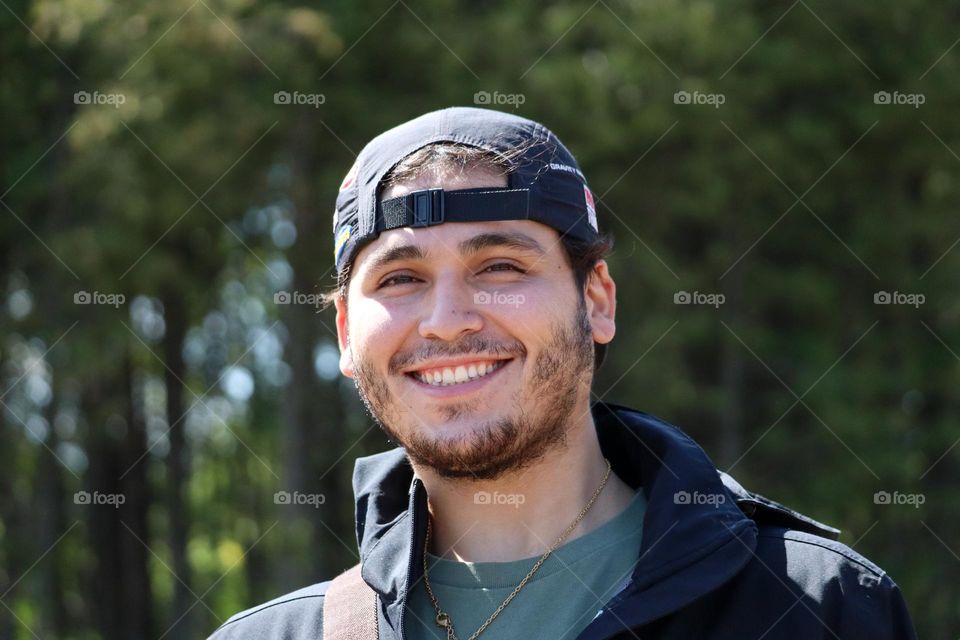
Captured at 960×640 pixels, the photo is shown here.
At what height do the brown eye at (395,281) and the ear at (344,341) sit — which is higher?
the brown eye at (395,281)

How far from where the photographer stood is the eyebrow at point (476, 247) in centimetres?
208

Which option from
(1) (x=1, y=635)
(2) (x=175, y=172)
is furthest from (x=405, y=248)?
(1) (x=1, y=635)

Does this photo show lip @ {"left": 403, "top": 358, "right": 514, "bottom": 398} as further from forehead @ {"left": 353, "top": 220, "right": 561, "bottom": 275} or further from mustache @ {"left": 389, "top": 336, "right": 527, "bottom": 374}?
forehead @ {"left": 353, "top": 220, "right": 561, "bottom": 275}

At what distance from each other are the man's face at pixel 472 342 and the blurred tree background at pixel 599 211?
6587 mm

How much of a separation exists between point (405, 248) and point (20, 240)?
9.27 m

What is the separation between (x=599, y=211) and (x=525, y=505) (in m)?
8.12

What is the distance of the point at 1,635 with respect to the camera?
10.8 m

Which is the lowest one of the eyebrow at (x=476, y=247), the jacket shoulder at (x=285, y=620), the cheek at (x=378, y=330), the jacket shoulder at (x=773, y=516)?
the jacket shoulder at (x=285, y=620)

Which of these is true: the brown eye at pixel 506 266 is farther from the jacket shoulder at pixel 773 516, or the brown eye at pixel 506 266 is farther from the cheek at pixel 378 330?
the jacket shoulder at pixel 773 516

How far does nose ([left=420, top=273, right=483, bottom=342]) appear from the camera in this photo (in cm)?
204

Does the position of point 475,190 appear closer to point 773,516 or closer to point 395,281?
point 395,281

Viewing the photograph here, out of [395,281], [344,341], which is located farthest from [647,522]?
[344,341]

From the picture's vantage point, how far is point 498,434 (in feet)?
6.65

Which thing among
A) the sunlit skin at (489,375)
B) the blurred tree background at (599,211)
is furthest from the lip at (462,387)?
the blurred tree background at (599,211)
